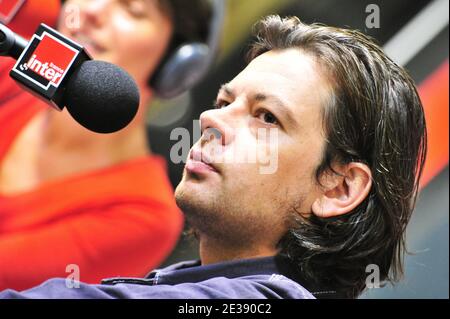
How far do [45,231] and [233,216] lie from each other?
597 millimetres

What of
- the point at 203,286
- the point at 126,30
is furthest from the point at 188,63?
the point at 203,286

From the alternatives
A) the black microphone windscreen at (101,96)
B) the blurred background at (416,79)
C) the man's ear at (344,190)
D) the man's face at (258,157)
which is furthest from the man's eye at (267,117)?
the blurred background at (416,79)

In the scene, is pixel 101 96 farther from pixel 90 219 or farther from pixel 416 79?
pixel 416 79

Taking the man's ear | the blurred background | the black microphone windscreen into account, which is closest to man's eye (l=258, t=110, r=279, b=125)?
the man's ear

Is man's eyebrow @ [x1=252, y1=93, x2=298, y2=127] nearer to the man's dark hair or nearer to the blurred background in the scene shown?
the man's dark hair

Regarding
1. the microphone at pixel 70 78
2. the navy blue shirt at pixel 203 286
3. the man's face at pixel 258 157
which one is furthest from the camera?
the man's face at pixel 258 157

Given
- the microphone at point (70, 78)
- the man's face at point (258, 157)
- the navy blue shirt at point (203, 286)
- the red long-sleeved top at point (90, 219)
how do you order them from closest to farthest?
1. the microphone at point (70, 78)
2. the navy blue shirt at point (203, 286)
3. the man's face at point (258, 157)
4. the red long-sleeved top at point (90, 219)

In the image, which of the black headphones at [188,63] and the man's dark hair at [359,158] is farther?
the black headphones at [188,63]

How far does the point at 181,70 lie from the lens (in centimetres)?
144

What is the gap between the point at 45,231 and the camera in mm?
1439

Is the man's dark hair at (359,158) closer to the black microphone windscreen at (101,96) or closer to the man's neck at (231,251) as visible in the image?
the man's neck at (231,251)

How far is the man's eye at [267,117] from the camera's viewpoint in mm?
977

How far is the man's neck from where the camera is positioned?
987mm

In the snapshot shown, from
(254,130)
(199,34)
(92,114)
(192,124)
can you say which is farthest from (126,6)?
(92,114)
